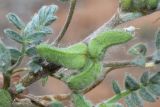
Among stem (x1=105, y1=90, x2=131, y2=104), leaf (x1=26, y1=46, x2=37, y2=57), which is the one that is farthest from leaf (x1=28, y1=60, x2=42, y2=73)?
stem (x1=105, y1=90, x2=131, y2=104)

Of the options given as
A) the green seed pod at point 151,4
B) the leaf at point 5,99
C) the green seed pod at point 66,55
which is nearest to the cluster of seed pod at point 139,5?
the green seed pod at point 151,4

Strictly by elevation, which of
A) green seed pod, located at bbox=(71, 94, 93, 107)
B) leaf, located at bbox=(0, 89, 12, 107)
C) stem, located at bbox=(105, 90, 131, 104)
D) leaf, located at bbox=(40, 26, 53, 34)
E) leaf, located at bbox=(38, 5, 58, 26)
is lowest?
stem, located at bbox=(105, 90, 131, 104)

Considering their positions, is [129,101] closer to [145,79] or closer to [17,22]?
[145,79]

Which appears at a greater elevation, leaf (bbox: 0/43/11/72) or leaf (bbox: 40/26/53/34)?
leaf (bbox: 40/26/53/34)

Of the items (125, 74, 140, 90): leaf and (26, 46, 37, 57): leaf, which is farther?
(125, 74, 140, 90): leaf

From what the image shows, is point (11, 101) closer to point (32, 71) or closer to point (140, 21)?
point (32, 71)

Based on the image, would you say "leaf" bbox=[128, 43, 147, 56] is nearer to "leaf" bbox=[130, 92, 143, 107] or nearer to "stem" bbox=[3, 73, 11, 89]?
"leaf" bbox=[130, 92, 143, 107]

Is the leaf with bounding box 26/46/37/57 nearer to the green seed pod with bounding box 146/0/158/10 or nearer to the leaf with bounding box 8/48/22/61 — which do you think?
the leaf with bounding box 8/48/22/61

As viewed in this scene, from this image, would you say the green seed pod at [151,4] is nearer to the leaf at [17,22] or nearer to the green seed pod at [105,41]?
the green seed pod at [105,41]
